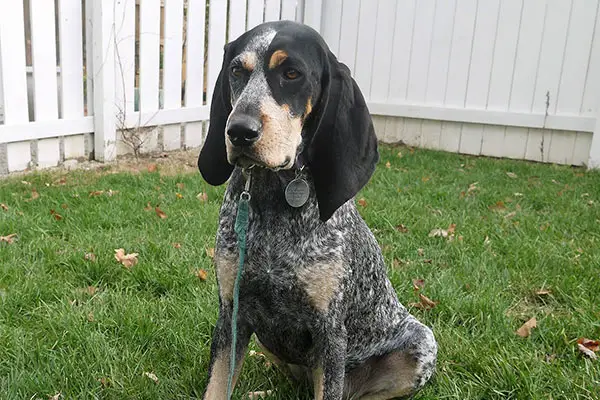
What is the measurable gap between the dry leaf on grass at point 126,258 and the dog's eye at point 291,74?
2.08 metres

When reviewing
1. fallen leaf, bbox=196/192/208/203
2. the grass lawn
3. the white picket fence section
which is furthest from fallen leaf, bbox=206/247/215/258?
the white picket fence section

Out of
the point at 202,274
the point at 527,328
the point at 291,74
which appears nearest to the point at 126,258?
the point at 202,274

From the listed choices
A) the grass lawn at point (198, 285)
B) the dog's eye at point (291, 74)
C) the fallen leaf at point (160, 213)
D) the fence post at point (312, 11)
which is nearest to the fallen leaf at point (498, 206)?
the grass lawn at point (198, 285)

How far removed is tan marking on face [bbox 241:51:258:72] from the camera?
205cm

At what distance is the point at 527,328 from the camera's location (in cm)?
314

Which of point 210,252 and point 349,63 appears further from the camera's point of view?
point 349,63

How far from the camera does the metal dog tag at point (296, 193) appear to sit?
7.18 ft

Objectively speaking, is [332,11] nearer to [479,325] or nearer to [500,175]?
[500,175]

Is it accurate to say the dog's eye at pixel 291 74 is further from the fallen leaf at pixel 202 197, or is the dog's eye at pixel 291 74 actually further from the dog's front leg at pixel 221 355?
the fallen leaf at pixel 202 197

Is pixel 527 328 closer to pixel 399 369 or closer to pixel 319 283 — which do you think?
pixel 399 369

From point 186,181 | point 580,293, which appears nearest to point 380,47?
point 186,181

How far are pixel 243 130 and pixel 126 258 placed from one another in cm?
219

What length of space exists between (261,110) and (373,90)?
7.01 m

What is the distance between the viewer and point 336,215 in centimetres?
235
